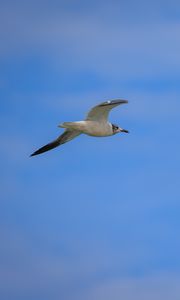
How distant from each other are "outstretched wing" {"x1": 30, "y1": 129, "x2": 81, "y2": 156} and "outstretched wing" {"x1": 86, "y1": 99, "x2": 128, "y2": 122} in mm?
2841

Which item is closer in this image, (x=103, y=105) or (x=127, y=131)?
(x=103, y=105)

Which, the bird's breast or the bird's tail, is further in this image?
the bird's breast

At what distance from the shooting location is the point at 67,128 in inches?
1906

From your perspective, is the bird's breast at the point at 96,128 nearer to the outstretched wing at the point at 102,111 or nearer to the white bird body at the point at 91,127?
the white bird body at the point at 91,127

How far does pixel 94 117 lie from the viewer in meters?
Result: 48.4

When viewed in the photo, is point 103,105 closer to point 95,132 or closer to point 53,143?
point 95,132

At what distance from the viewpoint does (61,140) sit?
51.8m

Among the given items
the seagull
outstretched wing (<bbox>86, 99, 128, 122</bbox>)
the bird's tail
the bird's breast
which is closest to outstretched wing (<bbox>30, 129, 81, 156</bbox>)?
the seagull

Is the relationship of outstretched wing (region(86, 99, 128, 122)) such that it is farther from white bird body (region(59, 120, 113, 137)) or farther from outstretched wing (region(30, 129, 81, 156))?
outstretched wing (region(30, 129, 81, 156))

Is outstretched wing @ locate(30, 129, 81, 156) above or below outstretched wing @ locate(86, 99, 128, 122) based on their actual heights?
above

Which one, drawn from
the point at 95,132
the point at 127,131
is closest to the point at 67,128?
the point at 95,132

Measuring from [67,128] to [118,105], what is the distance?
2399mm

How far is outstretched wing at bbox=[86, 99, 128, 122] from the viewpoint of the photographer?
47.2 meters

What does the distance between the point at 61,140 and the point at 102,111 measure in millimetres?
4120
